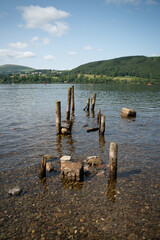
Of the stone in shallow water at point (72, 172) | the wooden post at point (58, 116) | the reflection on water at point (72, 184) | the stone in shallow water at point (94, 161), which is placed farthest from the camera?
the wooden post at point (58, 116)

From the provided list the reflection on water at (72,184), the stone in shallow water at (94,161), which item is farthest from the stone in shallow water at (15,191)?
the stone in shallow water at (94,161)

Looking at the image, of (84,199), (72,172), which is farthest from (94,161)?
(84,199)

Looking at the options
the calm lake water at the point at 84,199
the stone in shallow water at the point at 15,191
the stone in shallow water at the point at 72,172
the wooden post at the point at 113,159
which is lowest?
the calm lake water at the point at 84,199

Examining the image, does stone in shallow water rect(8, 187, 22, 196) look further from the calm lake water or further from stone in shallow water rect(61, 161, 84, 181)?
stone in shallow water rect(61, 161, 84, 181)

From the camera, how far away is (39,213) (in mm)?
7488

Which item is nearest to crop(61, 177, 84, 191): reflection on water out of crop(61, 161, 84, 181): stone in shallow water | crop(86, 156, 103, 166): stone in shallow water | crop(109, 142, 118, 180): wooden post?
crop(61, 161, 84, 181): stone in shallow water

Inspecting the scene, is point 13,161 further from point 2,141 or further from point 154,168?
point 154,168

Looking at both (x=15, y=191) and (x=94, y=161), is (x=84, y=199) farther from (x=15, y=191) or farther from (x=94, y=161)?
(x=94, y=161)

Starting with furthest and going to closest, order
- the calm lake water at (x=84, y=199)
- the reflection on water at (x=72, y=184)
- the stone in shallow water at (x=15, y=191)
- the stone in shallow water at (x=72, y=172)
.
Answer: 1. the stone in shallow water at (x=72, y=172)
2. the reflection on water at (x=72, y=184)
3. the stone in shallow water at (x=15, y=191)
4. the calm lake water at (x=84, y=199)

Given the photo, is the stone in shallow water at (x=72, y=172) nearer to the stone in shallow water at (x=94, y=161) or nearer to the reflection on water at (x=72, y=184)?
the reflection on water at (x=72, y=184)

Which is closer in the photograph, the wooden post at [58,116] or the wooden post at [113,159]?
the wooden post at [113,159]

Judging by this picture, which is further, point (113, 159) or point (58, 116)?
point (58, 116)

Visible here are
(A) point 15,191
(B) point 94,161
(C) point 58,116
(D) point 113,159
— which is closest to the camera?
(A) point 15,191

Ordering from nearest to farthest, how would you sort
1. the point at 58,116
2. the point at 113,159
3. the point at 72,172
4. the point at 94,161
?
1. the point at 113,159
2. the point at 72,172
3. the point at 94,161
4. the point at 58,116
